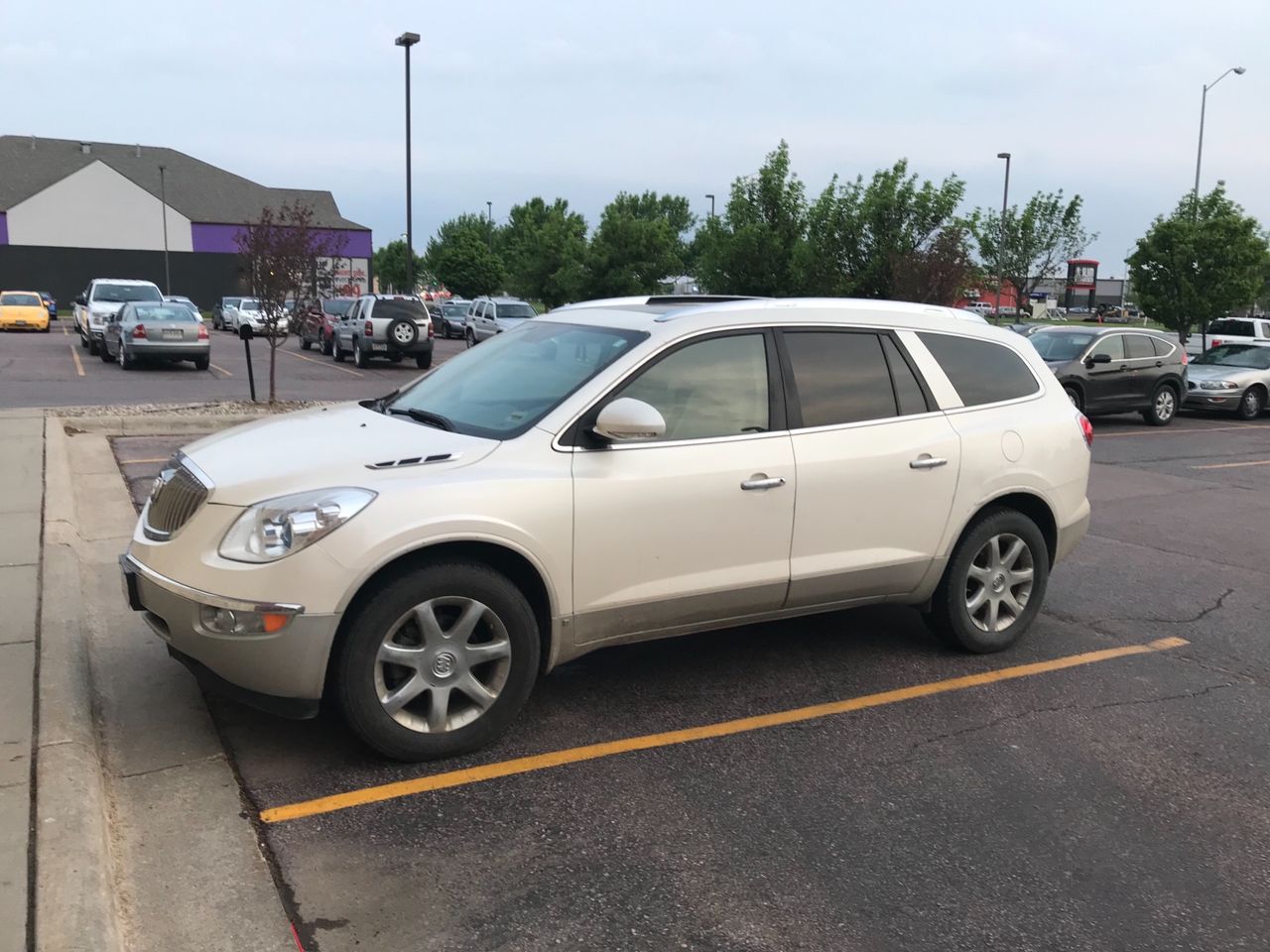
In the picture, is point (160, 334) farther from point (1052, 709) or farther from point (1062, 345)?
point (1052, 709)

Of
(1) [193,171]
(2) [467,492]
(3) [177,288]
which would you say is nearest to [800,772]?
(2) [467,492]

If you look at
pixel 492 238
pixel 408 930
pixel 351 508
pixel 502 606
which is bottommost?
pixel 408 930

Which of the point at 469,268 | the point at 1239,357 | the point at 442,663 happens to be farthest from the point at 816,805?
the point at 469,268

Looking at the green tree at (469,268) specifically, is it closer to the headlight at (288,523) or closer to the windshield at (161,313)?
the windshield at (161,313)

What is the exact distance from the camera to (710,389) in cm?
468

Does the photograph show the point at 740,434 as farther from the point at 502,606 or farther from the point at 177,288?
the point at 177,288

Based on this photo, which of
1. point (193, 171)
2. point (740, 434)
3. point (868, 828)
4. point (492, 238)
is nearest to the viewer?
point (868, 828)

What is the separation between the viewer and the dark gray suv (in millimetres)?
17516

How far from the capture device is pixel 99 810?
11.5 ft

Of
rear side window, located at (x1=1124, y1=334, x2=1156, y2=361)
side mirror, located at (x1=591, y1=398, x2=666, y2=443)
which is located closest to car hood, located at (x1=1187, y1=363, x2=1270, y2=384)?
rear side window, located at (x1=1124, y1=334, x2=1156, y2=361)

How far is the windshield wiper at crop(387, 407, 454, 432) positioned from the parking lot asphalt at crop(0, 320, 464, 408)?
513 inches

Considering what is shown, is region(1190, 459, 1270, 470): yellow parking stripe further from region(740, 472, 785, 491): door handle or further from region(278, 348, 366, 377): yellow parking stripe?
region(278, 348, 366, 377): yellow parking stripe

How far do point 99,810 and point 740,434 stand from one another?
2.75 metres

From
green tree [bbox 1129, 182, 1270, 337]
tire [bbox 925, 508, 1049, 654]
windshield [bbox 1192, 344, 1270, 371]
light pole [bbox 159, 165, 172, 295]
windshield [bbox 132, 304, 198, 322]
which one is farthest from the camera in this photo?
light pole [bbox 159, 165, 172, 295]
